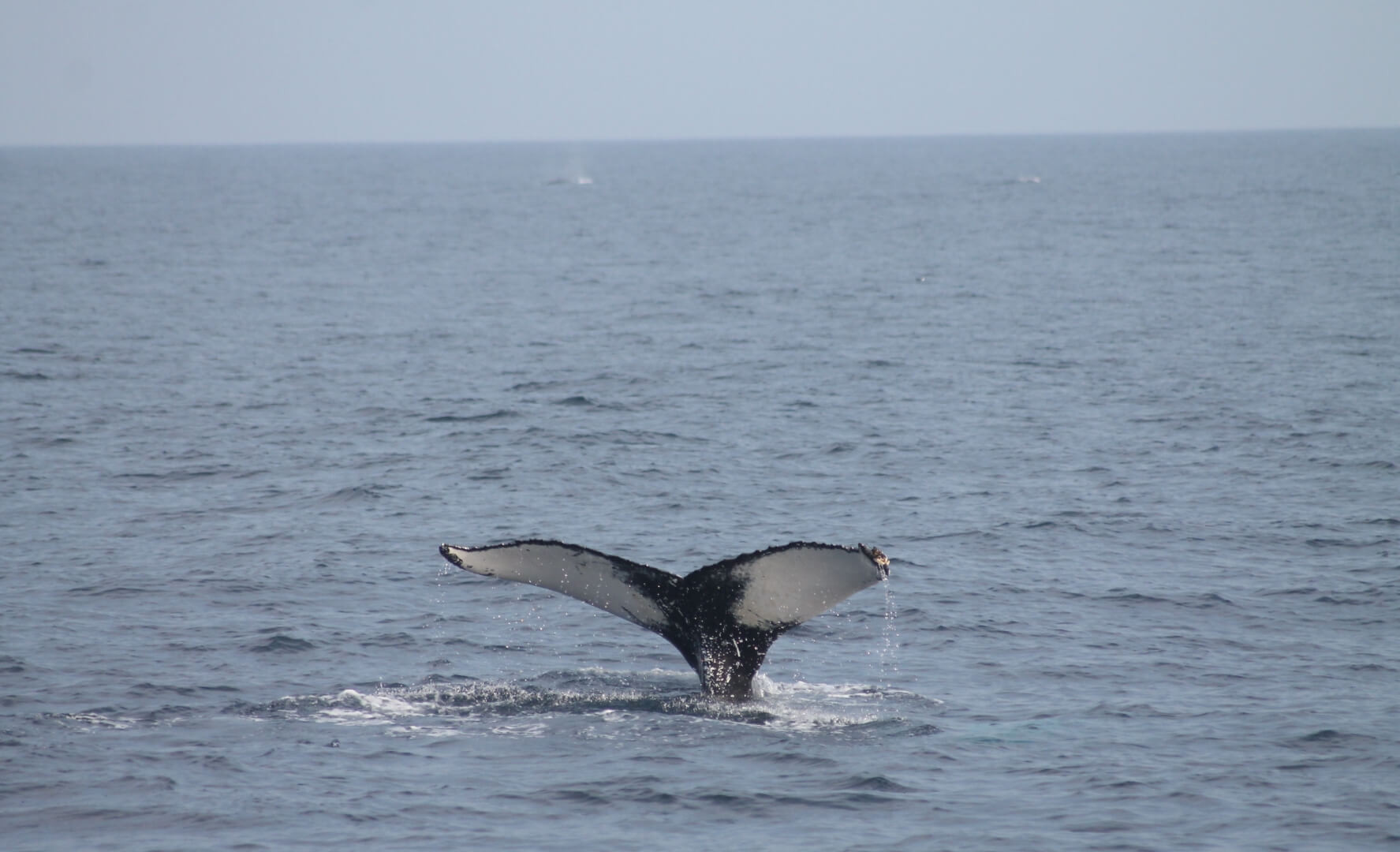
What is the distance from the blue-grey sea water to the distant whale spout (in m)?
1.12

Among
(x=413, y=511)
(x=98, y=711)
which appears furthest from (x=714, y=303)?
(x=98, y=711)

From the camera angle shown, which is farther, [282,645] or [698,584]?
[282,645]

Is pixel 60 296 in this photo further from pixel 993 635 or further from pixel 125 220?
pixel 125 220

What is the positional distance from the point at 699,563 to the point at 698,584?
6.95m

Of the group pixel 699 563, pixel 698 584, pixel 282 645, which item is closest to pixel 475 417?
pixel 699 563

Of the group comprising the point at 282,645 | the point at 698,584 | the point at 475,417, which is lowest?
the point at 282,645

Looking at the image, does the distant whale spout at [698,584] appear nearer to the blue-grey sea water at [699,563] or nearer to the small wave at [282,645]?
the blue-grey sea water at [699,563]

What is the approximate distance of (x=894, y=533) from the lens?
1897 centimetres

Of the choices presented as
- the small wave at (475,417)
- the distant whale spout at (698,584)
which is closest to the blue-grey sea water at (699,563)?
the small wave at (475,417)

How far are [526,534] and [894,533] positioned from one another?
4379mm

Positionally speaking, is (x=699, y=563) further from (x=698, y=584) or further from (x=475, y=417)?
(x=475, y=417)

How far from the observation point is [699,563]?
56.8ft

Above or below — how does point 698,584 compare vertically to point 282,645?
above

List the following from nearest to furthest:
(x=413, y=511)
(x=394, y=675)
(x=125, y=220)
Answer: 1. (x=394, y=675)
2. (x=413, y=511)
3. (x=125, y=220)
